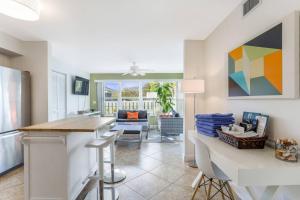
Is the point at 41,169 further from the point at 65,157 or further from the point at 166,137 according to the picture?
the point at 166,137

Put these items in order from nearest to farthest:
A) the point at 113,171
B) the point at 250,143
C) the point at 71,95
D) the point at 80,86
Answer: the point at 250,143
the point at 113,171
the point at 71,95
the point at 80,86

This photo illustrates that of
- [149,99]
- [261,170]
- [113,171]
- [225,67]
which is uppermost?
[225,67]

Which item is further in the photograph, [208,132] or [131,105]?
[131,105]

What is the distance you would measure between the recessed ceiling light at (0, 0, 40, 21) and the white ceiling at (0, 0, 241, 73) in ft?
1.36

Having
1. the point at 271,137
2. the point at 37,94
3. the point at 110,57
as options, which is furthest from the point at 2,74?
the point at 271,137

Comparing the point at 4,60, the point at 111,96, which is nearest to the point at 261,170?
the point at 4,60

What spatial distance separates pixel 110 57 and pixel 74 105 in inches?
104

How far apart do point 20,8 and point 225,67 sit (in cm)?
250

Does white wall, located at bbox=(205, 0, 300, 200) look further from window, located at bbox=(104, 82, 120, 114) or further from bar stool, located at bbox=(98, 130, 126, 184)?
window, located at bbox=(104, 82, 120, 114)

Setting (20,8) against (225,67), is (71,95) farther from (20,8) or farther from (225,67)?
(225,67)

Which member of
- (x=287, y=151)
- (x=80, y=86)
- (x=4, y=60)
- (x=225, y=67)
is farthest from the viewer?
(x=80, y=86)

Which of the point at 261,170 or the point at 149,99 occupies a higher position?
the point at 149,99

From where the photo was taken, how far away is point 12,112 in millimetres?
2941

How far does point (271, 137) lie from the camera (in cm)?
162
